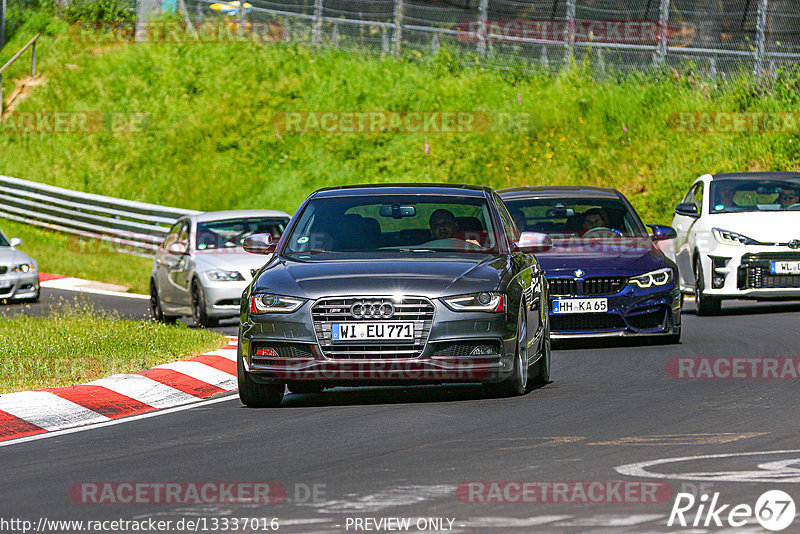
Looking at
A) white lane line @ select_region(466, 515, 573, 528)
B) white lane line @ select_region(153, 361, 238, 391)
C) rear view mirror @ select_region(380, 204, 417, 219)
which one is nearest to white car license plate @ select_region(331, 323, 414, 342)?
rear view mirror @ select_region(380, 204, 417, 219)

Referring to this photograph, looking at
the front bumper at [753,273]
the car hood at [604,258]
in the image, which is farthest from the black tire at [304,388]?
the front bumper at [753,273]

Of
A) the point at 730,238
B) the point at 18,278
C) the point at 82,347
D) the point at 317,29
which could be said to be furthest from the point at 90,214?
the point at 82,347

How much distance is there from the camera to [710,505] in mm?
6242

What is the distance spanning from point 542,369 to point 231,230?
32.8 ft

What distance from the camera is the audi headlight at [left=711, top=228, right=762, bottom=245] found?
1794 centimetres

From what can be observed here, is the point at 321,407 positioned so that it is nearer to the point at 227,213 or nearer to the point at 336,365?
the point at 336,365

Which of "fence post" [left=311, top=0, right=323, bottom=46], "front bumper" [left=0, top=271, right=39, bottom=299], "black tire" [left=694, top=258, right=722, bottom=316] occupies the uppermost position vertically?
"fence post" [left=311, top=0, right=323, bottom=46]

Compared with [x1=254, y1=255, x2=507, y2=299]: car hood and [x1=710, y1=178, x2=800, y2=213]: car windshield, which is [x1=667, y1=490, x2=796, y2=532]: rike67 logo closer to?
[x1=254, y1=255, x2=507, y2=299]: car hood

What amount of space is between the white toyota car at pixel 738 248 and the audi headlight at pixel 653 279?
3.92m

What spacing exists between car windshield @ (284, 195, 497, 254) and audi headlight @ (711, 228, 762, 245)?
296 inches

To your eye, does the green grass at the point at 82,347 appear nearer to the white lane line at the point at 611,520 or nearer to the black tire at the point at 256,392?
the black tire at the point at 256,392

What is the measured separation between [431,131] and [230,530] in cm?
2906

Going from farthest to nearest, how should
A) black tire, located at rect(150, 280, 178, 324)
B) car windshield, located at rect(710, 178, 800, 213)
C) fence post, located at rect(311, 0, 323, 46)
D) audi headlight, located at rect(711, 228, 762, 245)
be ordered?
fence post, located at rect(311, 0, 323, 46) < black tire, located at rect(150, 280, 178, 324) < car windshield, located at rect(710, 178, 800, 213) < audi headlight, located at rect(711, 228, 762, 245)

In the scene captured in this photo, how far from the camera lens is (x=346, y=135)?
35812 millimetres
